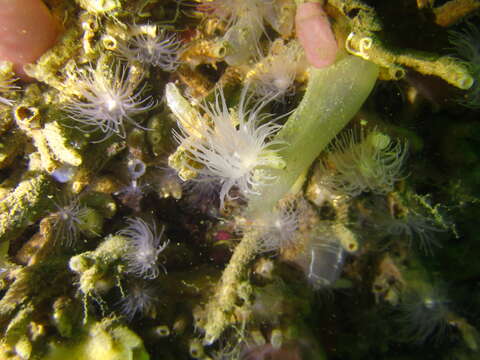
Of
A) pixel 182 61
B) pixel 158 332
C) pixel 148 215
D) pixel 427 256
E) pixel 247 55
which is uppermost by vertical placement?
pixel 247 55

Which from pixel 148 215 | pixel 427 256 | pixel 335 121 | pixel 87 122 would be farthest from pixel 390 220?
pixel 87 122

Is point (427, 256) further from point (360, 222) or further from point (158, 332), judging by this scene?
point (158, 332)

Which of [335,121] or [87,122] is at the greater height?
[335,121]

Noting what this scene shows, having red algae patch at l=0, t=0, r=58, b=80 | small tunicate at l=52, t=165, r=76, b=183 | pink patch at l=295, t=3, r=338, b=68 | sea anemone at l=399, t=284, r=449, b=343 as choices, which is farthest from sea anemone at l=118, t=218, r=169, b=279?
sea anemone at l=399, t=284, r=449, b=343

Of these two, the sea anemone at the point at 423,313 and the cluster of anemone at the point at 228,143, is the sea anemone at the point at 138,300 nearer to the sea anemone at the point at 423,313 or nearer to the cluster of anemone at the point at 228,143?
the cluster of anemone at the point at 228,143

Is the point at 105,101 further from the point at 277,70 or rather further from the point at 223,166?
the point at 277,70

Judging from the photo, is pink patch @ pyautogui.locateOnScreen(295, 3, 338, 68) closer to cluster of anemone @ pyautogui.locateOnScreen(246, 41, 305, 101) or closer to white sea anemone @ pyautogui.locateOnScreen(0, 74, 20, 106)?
cluster of anemone @ pyautogui.locateOnScreen(246, 41, 305, 101)

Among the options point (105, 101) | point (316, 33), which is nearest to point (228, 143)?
point (316, 33)
